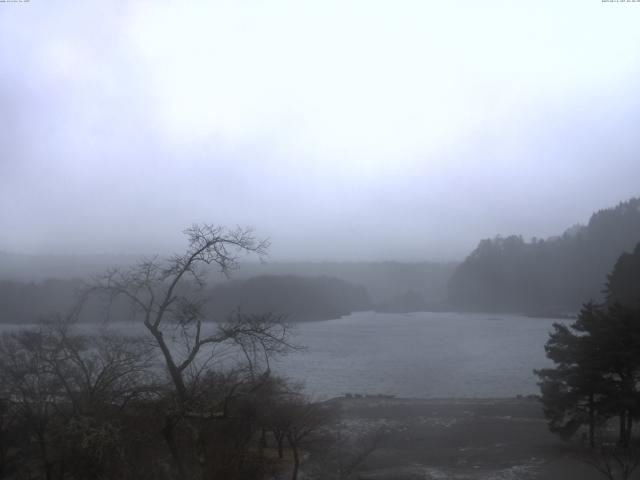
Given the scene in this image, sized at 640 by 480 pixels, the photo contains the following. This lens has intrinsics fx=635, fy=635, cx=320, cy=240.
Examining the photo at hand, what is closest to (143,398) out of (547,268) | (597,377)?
(597,377)

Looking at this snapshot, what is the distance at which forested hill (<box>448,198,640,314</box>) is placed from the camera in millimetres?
51469

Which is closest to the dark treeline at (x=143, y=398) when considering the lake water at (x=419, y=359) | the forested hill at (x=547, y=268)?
the lake water at (x=419, y=359)

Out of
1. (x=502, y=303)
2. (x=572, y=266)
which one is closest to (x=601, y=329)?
(x=572, y=266)

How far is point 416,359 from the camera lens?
1131 inches

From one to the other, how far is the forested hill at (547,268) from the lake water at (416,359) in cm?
1034

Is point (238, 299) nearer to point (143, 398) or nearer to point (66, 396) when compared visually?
point (66, 396)

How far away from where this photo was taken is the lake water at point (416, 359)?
20969 mm

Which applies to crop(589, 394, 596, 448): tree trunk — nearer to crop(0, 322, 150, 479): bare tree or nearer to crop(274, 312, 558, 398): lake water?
crop(274, 312, 558, 398): lake water

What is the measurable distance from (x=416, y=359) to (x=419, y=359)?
0.46 feet

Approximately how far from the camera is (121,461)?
5.15m

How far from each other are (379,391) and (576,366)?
29.6 ft

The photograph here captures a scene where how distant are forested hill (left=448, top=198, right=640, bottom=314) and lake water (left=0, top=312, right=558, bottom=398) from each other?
33.9 ft

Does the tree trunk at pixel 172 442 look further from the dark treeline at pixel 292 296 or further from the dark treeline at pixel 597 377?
the dark treeline at pixel 292 296

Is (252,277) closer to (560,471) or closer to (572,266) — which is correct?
(560,471)
